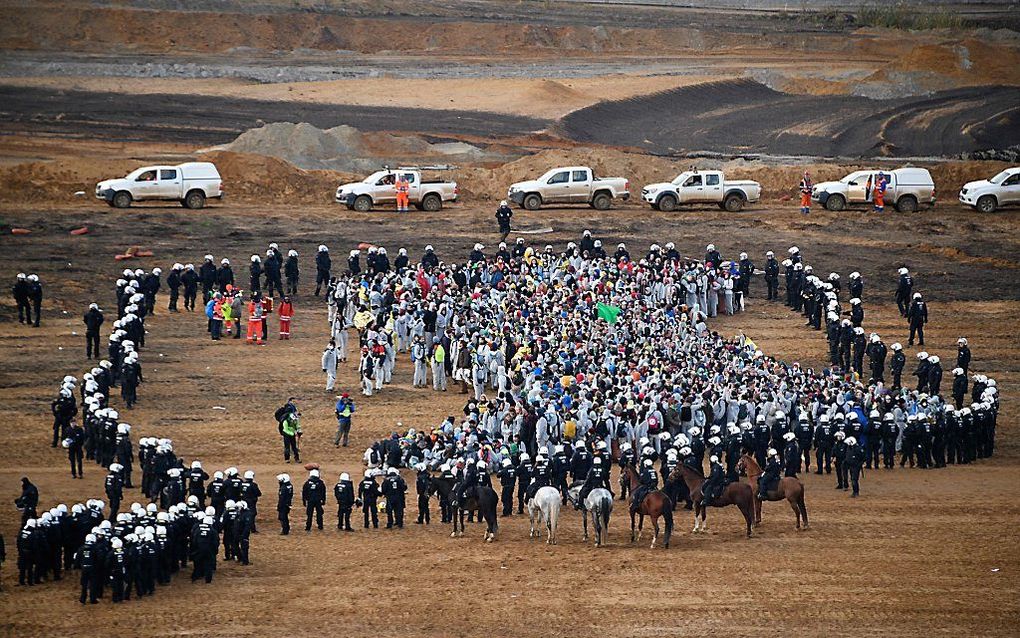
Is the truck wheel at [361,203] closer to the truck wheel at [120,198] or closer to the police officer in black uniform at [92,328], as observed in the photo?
the truck wheel at [120,198]

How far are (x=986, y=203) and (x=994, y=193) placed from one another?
1.50ft

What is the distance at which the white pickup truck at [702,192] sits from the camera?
177ft

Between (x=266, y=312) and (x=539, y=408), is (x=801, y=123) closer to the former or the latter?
(x=266, y=312)

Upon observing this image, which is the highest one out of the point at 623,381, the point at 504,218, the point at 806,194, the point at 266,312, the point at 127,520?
the point at 806,194

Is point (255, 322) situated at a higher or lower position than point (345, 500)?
higher

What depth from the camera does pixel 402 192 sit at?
52656mm

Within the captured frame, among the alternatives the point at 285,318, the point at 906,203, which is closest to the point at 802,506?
the point at 285,318

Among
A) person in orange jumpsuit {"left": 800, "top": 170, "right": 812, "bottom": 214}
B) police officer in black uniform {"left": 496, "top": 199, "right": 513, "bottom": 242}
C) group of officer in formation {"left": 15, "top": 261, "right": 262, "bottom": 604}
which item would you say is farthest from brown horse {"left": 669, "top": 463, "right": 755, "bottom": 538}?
person in orange jumpsuit {"left": 800, "top": 170, "right": 812, "bottom": 214}

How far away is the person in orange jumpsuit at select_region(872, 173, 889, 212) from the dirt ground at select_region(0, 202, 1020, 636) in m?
6.36

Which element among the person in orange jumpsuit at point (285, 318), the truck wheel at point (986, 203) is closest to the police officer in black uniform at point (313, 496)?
the person in orange jumpsuit at point (285, 318)

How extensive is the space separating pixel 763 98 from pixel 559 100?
11.5 metres

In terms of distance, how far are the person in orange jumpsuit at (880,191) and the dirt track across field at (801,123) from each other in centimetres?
946

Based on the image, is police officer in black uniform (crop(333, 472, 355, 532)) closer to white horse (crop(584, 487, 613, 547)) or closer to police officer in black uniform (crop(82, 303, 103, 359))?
white horse (crop(584, 487, 613, 547))

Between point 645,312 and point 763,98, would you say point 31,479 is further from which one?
point 763,98
